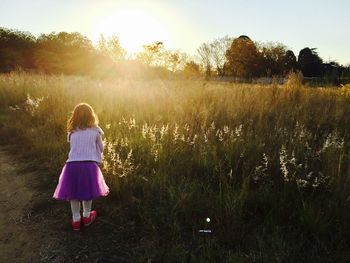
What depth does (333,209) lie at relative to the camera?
3.34 meters

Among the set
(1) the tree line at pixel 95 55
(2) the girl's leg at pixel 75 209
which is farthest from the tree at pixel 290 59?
(2) the girl's leg at pixel 75 209

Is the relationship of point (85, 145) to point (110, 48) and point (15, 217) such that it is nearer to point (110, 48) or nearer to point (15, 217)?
point (15, 217)

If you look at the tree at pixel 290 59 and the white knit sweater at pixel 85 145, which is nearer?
the white knit sweater at pixel 85 145

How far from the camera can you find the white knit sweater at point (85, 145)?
11.8 ft

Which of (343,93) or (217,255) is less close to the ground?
(343,93)

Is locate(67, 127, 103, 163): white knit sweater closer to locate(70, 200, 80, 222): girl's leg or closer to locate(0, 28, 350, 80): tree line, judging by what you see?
locate(70, 200, 80, 222): girl's leg

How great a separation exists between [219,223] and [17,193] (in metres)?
2.88

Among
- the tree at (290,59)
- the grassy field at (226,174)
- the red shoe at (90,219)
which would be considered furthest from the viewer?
the tree at (290,59)

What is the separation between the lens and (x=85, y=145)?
3613 mm

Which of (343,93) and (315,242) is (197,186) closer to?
(315,242)

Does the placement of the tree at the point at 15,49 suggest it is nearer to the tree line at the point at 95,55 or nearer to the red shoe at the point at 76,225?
the tree line at the point at 95,55

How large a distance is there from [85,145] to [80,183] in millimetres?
421

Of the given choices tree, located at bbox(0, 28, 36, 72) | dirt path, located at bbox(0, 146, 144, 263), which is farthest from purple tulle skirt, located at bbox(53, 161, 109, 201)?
tree, located at bbox(0, 28, 36, 72)

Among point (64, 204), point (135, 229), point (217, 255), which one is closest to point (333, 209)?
point (217, 255)
